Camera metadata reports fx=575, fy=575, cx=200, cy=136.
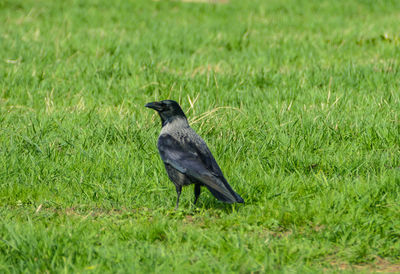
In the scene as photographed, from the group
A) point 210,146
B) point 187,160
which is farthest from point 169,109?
point 210,146

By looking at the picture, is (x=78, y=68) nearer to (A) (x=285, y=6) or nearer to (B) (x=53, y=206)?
(B) (x=53, y=206)

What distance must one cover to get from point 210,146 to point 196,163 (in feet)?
3.96

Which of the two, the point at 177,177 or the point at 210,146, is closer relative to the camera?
the point at 177,177

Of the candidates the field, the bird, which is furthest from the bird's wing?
the field

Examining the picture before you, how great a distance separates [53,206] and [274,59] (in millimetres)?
5269

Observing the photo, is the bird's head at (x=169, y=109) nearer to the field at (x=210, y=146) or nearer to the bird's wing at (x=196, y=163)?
the bird's wing at (x=196, y=163)

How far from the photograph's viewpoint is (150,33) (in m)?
10.7

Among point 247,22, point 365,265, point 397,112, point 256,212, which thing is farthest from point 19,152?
point 247,22

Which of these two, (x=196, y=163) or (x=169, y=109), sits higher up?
(x=169, y=109)

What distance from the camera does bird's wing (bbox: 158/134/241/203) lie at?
13.7ft

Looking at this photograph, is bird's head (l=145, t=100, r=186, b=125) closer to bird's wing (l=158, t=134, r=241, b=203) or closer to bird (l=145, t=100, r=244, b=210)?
bird (l=145, t=100, r=244, b=210)

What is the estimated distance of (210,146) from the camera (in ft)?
18.3

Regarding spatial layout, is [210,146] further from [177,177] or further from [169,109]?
[177,177]

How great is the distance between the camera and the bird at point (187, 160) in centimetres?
420
